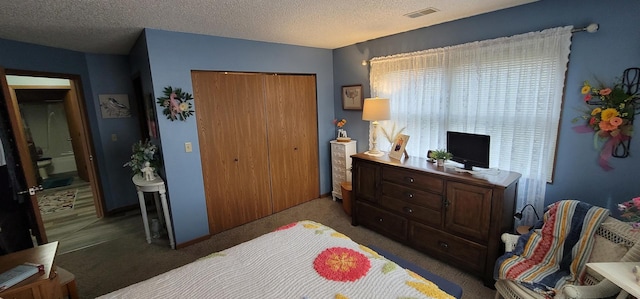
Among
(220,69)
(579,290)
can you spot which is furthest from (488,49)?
(220,69)

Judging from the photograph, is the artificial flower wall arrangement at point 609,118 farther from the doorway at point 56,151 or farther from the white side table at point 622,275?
the doorway at point 56,151

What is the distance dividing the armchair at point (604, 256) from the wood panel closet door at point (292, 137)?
2769 mm

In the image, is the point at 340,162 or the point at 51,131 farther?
the point at 51,131

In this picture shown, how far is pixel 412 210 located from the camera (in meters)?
2.71

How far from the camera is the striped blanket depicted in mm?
1683

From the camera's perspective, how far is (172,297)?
1344 mm

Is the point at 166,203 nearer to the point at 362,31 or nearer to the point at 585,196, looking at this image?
the point at 362,31

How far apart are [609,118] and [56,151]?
935cm

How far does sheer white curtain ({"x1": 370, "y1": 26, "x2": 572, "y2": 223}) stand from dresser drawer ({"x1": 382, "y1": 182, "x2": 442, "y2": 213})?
0.63 metres

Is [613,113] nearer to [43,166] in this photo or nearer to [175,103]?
[175,103]

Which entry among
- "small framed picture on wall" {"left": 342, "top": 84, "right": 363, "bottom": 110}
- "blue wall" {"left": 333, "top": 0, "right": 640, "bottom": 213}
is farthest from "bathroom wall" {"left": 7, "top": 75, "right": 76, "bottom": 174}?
"blue wall" {"left": 333, "top": 0, "right": 640, "bottom": 213}

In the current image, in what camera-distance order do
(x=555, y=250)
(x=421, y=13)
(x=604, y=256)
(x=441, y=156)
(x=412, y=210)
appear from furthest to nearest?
(x=412, y=210) → (x=441, y=156) → (x=421, y=13) → (x=555, y=250) → (x=604, y=256)

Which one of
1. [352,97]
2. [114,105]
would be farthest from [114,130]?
[352,97]

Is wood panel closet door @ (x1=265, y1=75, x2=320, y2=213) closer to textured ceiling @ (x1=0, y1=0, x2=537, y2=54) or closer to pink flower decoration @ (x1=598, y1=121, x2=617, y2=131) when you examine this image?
textured ceiling @ (x1=0, y1=0, x2=537, y2=54)
